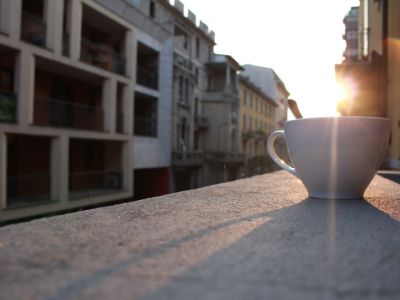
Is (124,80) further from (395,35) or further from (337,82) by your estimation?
(395,35)

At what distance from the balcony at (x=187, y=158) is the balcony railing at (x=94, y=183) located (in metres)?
4.91

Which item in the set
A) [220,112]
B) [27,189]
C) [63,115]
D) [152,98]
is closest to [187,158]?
[152,98]

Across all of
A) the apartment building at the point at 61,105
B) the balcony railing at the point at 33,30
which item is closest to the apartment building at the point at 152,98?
the apartment building at the point at 61,105

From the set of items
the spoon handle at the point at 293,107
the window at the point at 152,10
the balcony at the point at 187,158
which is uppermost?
the window at the point at 152,10

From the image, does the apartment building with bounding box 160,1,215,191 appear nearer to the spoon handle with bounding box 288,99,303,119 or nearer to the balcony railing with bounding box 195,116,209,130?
the balcony railing with bounding box 195,116,209,130

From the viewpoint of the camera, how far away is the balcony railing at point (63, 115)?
34.0 ft

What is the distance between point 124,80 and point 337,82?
7.07m

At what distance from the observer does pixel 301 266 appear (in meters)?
0.52

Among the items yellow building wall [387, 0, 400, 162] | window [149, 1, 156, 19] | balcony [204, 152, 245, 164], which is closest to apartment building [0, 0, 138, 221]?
window [149, 1, 156, 19]

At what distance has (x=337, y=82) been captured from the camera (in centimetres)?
1068

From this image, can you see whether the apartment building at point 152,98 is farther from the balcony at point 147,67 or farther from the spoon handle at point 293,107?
the spoon handle at point 293,107

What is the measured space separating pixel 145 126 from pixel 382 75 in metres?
9.72

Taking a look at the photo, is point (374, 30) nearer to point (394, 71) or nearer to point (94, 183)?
point (394, 71)

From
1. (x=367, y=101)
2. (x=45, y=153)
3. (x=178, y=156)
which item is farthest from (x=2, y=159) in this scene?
(x=178, y=156)
